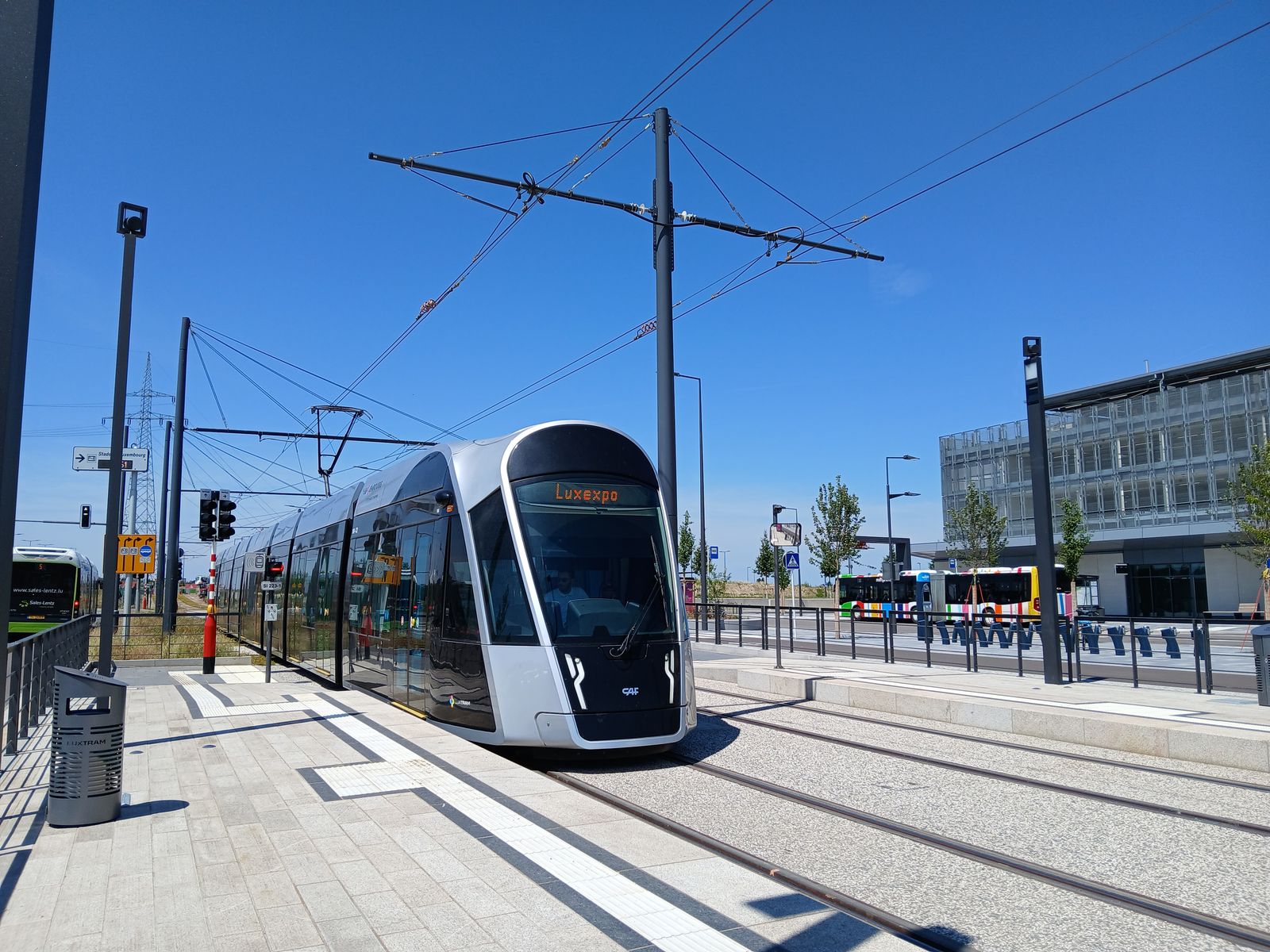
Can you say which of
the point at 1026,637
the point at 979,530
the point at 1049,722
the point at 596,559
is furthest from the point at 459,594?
the point at 979,530

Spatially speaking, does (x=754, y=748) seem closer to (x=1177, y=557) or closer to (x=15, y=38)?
(x=15, y=38)

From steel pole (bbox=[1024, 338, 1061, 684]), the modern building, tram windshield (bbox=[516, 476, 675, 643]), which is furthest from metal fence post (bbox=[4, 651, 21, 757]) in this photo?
the modern building

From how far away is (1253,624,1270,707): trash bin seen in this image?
12.2 m

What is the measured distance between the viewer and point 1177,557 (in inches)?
1964

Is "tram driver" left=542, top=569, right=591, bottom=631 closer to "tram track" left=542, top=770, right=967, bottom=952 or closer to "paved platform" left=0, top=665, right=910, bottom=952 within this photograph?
"paved platform" left=0, top=665, right=910, bottom=952

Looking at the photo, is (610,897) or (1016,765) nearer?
(610,897)

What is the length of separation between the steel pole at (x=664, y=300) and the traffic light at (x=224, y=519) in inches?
491

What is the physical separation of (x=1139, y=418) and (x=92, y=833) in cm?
5536

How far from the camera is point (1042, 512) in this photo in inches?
609

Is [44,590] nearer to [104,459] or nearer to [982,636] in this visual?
[104,459]

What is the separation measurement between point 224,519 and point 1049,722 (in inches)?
683

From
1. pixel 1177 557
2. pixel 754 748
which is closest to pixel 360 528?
pixel 754 748

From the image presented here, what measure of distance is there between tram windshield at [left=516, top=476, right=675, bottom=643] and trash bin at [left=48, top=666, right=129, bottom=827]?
3610 mm

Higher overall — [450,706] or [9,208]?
[9,208]
